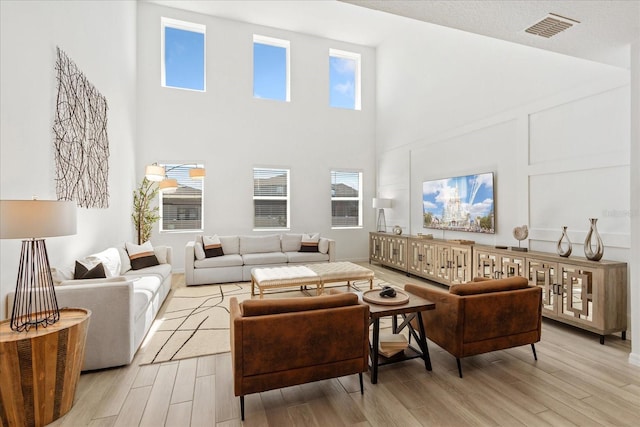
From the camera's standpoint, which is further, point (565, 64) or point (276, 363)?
point (565, 64)

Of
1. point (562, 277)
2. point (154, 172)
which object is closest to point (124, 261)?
point (154, 172)

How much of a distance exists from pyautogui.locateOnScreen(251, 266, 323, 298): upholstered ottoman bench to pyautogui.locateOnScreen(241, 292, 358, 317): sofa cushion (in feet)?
7.00

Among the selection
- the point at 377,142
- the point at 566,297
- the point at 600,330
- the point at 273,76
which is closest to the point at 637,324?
the point at 600,330

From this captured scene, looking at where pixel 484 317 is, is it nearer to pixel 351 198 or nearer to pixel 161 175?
pixel 161 175

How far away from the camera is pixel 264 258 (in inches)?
234

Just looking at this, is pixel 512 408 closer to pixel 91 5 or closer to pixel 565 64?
pixel 565 64

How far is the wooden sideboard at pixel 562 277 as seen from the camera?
3.14 metres

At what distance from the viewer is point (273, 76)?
757 cm

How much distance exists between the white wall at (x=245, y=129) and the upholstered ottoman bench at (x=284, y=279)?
8.95 feet

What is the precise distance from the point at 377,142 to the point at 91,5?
595cm

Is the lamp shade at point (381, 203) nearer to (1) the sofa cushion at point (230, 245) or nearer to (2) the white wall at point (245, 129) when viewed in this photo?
(2) the white wall at point (245, 129)

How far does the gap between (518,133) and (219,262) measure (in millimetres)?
4995

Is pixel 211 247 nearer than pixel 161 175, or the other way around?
pixel 161 175

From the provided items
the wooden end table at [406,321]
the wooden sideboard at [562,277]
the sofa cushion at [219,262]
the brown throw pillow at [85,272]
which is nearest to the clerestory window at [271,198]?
the sofa cushion at [219,262]
